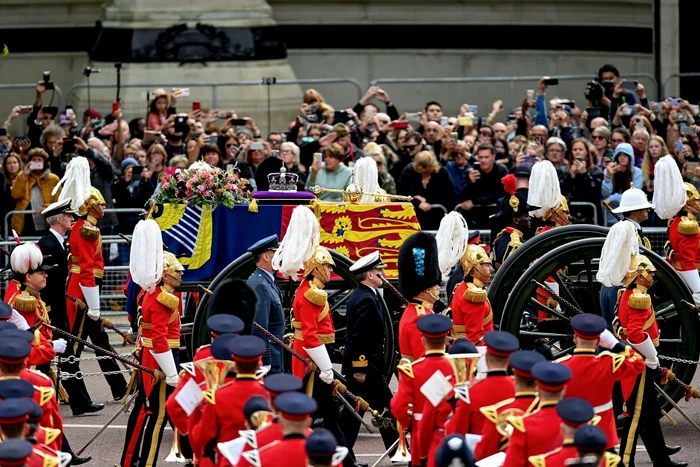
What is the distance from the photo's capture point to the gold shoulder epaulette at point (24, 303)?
37.6ft

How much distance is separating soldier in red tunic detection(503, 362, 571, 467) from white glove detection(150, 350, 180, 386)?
317 cm

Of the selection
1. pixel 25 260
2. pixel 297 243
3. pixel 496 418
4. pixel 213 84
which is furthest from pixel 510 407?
pixel 213 84

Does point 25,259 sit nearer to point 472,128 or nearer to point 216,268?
point 216,268

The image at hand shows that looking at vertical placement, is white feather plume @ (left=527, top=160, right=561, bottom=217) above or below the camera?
below

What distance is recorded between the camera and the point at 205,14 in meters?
21.0

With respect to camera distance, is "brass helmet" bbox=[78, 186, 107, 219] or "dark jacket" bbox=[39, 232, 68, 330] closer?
"dark jacket" bbox=[39, 232, 68, 330]

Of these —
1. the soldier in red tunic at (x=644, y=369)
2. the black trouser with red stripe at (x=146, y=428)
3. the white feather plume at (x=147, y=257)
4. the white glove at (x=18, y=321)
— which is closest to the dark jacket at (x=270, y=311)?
the white feather plume at (x=147, y=257)

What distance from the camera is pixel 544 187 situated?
12680 millimetres

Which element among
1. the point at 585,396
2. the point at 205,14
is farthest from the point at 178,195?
the point at 205,14

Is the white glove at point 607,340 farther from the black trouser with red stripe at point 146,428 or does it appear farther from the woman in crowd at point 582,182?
the woman in crowd at point 582,182

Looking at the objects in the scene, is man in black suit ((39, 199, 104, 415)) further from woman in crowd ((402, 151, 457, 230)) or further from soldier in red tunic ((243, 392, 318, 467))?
soldier in red tunic ((243, 392, 318, 467))

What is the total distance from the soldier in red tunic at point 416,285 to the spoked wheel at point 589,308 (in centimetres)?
90

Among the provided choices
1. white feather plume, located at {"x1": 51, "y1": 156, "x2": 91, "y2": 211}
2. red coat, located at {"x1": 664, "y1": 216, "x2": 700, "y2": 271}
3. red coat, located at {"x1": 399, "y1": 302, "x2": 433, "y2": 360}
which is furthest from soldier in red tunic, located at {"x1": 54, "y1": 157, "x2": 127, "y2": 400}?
red coat, located at {"x1": 664, "y1": 216, "x2": 700, "y2": 271}

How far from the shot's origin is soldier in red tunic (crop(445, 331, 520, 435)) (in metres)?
8.66
